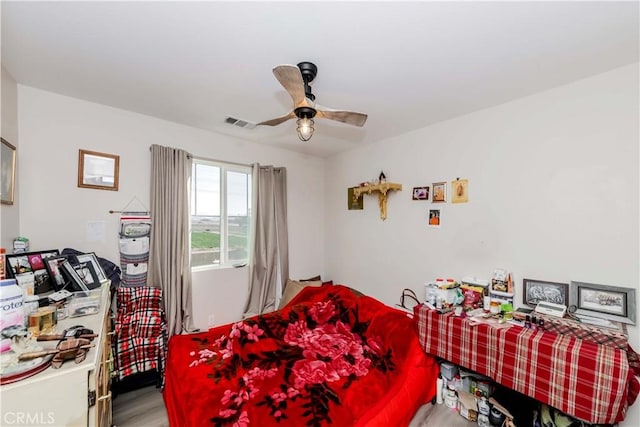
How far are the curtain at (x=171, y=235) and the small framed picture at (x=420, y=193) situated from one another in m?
2.54

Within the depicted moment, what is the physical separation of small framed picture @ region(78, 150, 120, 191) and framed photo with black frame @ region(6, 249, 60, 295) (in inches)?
31.4

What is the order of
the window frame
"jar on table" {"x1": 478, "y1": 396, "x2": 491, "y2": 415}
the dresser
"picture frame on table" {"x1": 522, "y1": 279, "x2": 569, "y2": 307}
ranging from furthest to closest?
1. the window frame
2. "picture frame on table" {"x1": 522, "y1": 279, "x2": 569, "y2": 307}
3. "jar on table" {"x1": 478, "y1": 396, "x2": 491, "y2": 415}
4. the dresser

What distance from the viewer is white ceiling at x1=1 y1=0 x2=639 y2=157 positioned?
4.37 feet

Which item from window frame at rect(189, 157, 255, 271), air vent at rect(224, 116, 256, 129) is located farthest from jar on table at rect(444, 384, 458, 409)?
air vent at rect(224, 116, 256, 129)

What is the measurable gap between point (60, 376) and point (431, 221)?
287 centimetres

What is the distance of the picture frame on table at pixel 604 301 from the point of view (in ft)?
5.69

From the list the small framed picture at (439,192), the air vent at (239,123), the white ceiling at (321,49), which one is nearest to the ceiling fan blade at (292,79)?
the white ceiling at (321,49)

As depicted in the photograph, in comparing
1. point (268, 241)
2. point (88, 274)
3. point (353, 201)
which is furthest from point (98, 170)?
point (353, 201)

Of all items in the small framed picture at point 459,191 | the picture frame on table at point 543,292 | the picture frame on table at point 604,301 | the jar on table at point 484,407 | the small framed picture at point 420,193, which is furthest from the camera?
the small framed picture at point 420,193

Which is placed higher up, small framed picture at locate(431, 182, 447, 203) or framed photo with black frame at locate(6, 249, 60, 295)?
small framed picture at locate(431, 182, 447, 203)

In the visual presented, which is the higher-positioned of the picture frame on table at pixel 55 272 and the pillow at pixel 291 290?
the picture frame on table at pixel 55 272

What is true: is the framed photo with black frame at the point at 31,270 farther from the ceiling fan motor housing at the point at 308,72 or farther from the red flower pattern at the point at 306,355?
the ceiling fan motor housing at the point at 308,72

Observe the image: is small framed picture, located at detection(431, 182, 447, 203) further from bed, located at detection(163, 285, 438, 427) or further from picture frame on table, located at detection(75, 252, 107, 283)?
picture frame on table, located at detection(75, 252, 107, 283)

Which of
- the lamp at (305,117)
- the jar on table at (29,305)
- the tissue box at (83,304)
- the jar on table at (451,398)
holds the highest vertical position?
the lamp at (305,117)
